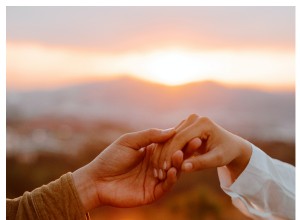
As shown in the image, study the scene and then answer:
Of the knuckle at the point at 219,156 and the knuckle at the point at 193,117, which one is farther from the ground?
the knuckle at the point at 193,117

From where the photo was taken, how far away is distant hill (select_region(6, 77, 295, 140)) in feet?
8.99

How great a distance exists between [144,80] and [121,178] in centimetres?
133

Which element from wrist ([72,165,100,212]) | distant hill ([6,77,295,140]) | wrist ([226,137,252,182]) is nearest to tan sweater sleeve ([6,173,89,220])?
wrist ([72,165,100,212])

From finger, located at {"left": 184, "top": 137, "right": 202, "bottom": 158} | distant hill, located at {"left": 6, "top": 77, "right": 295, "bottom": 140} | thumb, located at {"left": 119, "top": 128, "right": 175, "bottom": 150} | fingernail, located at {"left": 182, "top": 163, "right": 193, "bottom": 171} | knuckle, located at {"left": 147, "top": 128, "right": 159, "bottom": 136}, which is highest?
knuckle, located at {"left": 147, "top": 128, "right": 159, "bottom": 136}

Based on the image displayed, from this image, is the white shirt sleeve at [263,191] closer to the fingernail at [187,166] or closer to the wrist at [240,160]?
the wrist at [240,160]

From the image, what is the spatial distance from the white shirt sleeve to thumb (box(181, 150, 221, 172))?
4.5 inches

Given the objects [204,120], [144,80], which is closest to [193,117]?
[204,120]

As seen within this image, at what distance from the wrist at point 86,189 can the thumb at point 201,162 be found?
27 cm

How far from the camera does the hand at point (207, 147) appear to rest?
1104 mm

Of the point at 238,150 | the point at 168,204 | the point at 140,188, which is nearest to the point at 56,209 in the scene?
the point at 140,188

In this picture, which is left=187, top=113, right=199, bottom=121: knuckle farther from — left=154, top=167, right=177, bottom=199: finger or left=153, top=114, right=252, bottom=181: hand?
left=154, top=167, right=177, bottom=199: finger

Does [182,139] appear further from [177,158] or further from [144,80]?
[144,80]

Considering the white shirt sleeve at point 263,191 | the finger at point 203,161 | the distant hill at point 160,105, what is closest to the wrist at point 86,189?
the finger at point 203,161

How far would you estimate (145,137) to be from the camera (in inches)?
46.5
